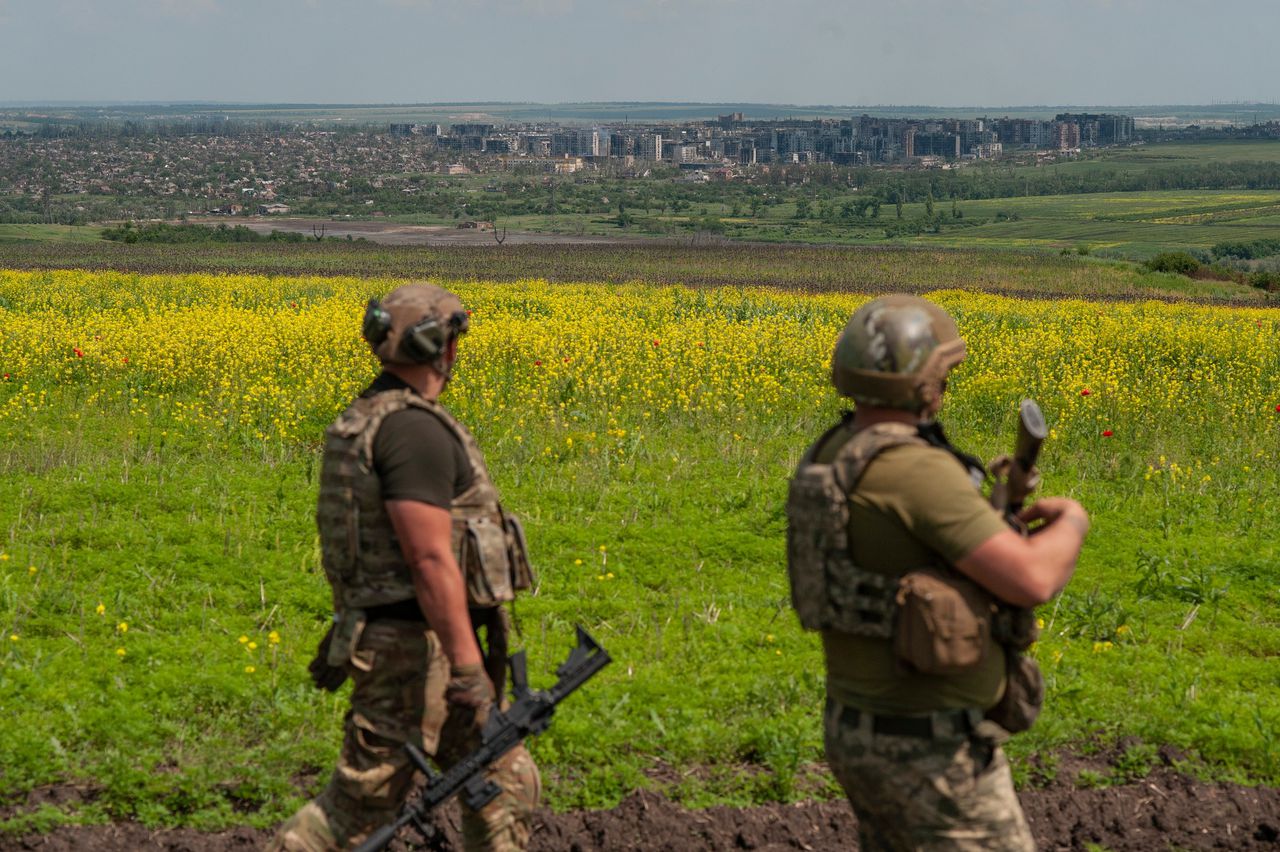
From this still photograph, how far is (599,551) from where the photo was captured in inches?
389

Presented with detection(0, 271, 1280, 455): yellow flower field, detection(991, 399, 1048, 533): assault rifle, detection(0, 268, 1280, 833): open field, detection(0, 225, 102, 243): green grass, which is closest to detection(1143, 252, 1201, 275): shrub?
detection(0, 271, 1280, 455): yellow flower field

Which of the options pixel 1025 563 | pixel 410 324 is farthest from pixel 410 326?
pixel 1025 563

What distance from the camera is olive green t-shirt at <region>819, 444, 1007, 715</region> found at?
330 centimetres

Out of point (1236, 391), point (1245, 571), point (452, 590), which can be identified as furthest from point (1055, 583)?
point (1236, 391)

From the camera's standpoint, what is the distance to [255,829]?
5.81 meters

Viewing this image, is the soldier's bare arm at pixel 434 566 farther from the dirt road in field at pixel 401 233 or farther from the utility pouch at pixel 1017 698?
the dirt road in field at pixel 401 233

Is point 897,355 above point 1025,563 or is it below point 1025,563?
above

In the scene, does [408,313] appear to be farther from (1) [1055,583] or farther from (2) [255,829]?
(2) [255,829]

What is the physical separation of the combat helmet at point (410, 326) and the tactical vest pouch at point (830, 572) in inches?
48.5

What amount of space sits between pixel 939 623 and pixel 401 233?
311 ft

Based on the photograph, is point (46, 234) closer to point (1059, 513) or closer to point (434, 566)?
point (434, 566)

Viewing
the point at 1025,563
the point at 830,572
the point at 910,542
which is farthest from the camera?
the point at 830,572

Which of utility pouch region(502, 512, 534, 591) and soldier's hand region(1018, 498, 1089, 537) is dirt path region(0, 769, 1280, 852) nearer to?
utility pouch region(502, 512, 534, 591)

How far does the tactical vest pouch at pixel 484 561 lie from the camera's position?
405 cm
